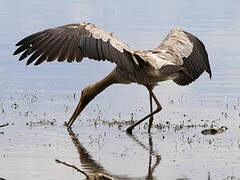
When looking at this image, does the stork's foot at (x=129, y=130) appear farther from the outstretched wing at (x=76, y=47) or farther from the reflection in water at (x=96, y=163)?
the outstretched wing at (x=76, y=47)

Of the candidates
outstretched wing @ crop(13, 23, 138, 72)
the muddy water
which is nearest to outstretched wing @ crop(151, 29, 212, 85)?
the muddy water

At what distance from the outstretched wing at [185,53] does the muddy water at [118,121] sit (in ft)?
2.11

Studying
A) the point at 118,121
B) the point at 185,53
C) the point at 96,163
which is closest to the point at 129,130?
the point at 118,121

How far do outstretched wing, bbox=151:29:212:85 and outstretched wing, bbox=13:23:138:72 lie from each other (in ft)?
4.37

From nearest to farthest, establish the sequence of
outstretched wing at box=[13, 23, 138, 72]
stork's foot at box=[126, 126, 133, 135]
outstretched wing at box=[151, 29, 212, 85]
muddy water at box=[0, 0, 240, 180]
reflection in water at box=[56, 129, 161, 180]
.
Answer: reflection in water at box=[56, 129, 161, 180] < muddy water at box=[0, 0, 240, 180] < outstretched wing at box=[13, 23, 138, 72] < stork's foot at box=[126, 126, 133, 135] < outstretched wing at box=[151, 29, 212, 85]

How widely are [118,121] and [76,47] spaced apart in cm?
213

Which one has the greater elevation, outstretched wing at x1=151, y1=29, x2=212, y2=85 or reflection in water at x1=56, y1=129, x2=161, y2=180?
outstretched wing at x1=151, y1=29, x2=212, y2=85

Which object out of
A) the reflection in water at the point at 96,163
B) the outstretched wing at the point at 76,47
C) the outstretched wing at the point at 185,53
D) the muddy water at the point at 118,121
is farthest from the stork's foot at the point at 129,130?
the outstretched wing at the point at 76,47

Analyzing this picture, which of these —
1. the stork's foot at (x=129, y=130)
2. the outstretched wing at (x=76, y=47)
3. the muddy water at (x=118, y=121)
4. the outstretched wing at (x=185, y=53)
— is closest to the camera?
the muddy water at (x=118, y=121)

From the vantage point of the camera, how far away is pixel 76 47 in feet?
37.8

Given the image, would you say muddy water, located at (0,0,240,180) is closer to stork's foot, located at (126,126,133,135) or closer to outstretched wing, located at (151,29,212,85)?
stork's foot, located at (126,126,133,135)

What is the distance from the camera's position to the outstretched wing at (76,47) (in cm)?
1136

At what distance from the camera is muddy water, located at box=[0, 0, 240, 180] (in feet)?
34.2

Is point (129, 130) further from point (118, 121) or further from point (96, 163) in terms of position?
point (96, 163)
